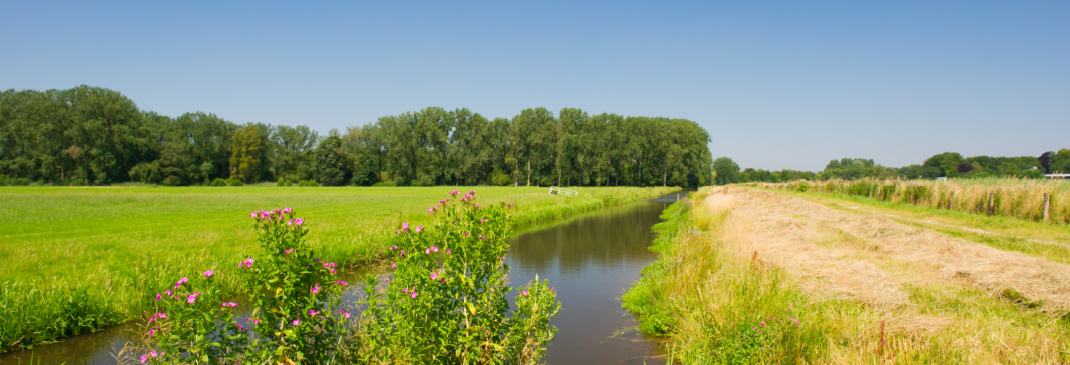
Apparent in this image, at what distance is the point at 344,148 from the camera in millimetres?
76938

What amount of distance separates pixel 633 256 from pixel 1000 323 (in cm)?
959

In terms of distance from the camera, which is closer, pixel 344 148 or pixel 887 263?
pixel 887 263

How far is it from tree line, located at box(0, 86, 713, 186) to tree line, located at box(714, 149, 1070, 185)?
31261 mm

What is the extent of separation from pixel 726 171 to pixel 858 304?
6275 inches

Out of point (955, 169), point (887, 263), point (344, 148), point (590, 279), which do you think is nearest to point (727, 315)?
point (887, 263)

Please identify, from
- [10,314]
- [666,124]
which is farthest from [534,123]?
[10,314]

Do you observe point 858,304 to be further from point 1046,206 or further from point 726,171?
point 726,171

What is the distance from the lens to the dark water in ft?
20.9

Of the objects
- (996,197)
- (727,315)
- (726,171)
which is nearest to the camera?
(727,315)

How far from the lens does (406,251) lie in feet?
15.6

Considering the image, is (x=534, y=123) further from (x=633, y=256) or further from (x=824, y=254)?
(x=824, y=254)

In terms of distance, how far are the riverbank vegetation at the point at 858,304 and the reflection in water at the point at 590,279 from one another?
497 millimetres

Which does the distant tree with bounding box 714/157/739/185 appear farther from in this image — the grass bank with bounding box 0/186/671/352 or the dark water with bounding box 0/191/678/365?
the grass bank with bounding box 0/186/671/352

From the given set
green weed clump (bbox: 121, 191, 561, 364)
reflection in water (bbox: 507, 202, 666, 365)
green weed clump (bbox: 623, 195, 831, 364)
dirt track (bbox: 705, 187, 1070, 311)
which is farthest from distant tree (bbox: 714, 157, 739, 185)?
green weed clump (bbox: 121, 191, 561, 364)
